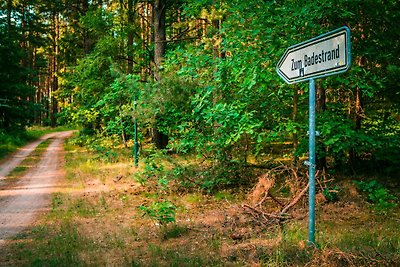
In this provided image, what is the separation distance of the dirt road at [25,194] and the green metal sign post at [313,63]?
5.61 metres

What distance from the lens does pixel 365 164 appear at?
9.90 m

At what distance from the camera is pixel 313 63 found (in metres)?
4.15

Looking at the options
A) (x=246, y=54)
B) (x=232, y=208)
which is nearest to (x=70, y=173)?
(x=232, y=208)

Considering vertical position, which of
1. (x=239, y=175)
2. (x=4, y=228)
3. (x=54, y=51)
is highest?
(x=54, y=51)

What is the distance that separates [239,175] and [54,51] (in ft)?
112

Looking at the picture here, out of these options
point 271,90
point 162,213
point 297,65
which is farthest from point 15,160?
point 297,65

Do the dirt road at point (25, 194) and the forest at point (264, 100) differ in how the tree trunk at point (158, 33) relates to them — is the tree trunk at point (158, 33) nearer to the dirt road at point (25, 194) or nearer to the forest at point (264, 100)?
the forest at point (264, 100)

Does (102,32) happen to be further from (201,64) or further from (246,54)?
(246,54)

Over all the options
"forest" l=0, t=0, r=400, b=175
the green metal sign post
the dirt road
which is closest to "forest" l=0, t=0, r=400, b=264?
"forest" l=0, t=0, r=400, b=175

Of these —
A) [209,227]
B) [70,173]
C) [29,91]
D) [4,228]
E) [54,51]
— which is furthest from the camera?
[54,51]

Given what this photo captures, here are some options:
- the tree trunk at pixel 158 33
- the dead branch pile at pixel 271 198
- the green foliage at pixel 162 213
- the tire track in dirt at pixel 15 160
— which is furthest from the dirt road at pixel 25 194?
the dead branch pile at pixel 271 198

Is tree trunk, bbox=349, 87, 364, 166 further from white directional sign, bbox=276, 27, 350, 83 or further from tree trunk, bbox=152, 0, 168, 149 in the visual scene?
tree trunk, bbox=152, 0, 168, 149

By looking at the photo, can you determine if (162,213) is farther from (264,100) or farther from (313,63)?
(313,63)

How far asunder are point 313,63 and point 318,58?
100mm
